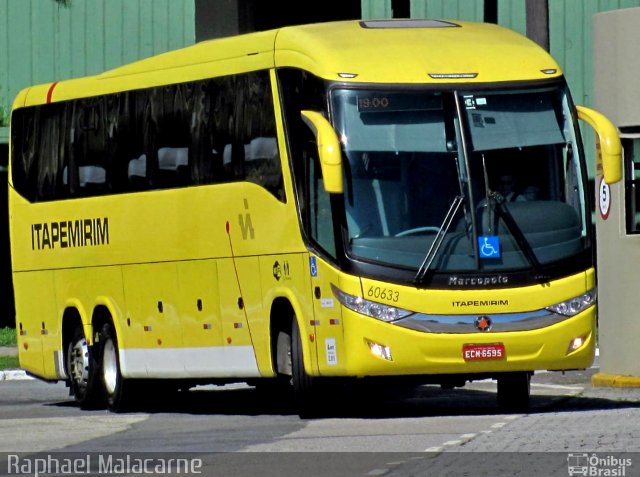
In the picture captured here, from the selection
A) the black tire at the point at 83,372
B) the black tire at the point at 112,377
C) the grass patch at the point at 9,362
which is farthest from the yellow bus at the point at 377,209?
the grass patch at the point at 9,362

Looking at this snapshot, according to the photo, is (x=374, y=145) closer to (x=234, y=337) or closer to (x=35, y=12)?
(x=234, y=337)

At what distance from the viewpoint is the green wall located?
114 ft

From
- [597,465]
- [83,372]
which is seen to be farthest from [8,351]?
[597,465]

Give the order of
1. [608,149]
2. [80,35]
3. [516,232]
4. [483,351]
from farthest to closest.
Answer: [80,35] → [608,149] → [516,232] → [483,351]

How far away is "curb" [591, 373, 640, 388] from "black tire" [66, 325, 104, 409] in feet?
18.1

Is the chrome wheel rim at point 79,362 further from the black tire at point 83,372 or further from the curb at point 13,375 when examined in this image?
the curb at point 13,375

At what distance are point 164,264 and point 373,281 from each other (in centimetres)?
388

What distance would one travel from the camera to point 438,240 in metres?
16.5

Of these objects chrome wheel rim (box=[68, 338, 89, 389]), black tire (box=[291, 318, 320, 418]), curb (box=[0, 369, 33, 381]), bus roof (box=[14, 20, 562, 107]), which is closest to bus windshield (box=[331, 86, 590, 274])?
bus roof (box=[14, 20, 562, 107])

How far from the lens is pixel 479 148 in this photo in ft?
55.1

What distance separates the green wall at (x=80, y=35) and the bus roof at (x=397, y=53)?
16052 mm

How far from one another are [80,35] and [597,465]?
2442 cm

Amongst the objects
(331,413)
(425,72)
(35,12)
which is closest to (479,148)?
(425,72)

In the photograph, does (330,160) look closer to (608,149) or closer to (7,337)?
(608,149)
